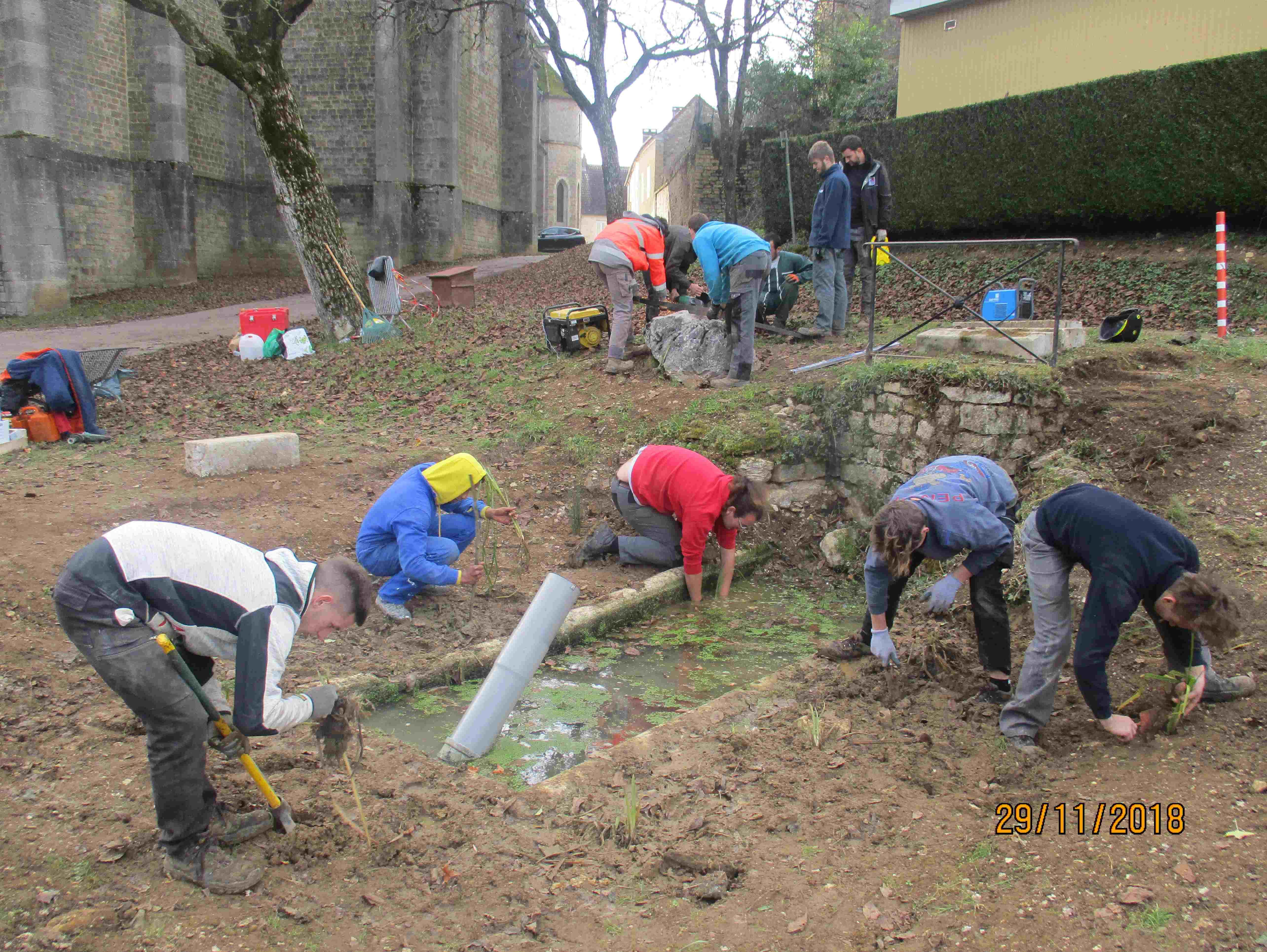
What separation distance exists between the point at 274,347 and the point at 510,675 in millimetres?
9210

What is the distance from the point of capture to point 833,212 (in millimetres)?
8445

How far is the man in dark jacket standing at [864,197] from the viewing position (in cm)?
869

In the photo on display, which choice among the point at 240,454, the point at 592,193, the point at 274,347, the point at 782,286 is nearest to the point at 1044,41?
the point at 782,286

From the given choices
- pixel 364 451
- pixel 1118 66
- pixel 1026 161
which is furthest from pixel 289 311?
pixel 1118 66

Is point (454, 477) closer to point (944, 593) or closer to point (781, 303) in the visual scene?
point (944, 593)

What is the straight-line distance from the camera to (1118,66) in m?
13.6

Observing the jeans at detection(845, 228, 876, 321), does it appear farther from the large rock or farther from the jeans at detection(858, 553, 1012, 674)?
the jeans at detection(858, 553, 1012, 674)

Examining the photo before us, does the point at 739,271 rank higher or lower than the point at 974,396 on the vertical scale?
higher

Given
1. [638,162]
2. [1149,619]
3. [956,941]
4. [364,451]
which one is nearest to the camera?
[956,941]

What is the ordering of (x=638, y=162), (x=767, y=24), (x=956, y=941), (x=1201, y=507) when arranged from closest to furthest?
(x=956, y=941) → (x=1201, y=507) → (x=767, y=24) → (x=638, y=162)

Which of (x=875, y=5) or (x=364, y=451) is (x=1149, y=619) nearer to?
(x=364, y=451)

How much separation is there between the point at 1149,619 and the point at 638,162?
50007 millimetres

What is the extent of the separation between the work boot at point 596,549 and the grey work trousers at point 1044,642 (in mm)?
3115

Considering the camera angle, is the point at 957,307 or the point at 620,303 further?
the point at 620,303
